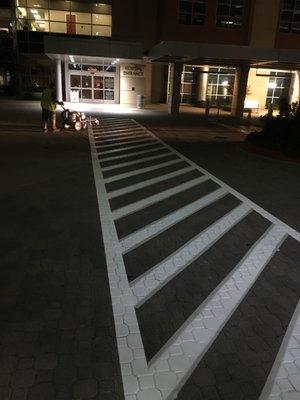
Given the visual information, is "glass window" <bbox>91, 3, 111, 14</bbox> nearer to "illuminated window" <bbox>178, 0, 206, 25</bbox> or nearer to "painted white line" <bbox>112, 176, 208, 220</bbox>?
"illuminated window" <bbox>178, 0, 206, 25</bbox>

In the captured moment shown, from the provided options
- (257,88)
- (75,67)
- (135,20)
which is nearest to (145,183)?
(75,67)

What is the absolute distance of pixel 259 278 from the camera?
4.96 m

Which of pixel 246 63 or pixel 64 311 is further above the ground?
pixel 246 63

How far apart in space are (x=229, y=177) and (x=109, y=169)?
10.9ft

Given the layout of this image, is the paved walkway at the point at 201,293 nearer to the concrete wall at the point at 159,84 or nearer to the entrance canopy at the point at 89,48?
the entrance canopy at the point at 89,48

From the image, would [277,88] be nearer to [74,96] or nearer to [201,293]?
[74,96]

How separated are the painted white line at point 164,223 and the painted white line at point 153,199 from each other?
2.21 feet

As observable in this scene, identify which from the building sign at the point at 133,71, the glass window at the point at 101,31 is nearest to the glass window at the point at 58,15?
the glass window at the point at 101,31

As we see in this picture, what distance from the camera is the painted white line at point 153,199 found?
7.16 m

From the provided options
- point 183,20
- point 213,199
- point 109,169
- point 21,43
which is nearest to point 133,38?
point 183,20

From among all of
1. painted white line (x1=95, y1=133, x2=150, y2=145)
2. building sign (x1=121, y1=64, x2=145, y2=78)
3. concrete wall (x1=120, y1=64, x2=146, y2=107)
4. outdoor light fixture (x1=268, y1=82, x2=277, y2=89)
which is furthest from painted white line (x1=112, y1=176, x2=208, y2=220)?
outdoor light fixture (x1=268, y1=82, x2=277, y2=89)

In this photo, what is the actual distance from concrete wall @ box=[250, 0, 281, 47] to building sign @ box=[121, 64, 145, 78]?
10.2m

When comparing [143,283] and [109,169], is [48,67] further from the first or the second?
[143,283]

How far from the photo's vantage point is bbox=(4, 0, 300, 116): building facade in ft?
85.4
